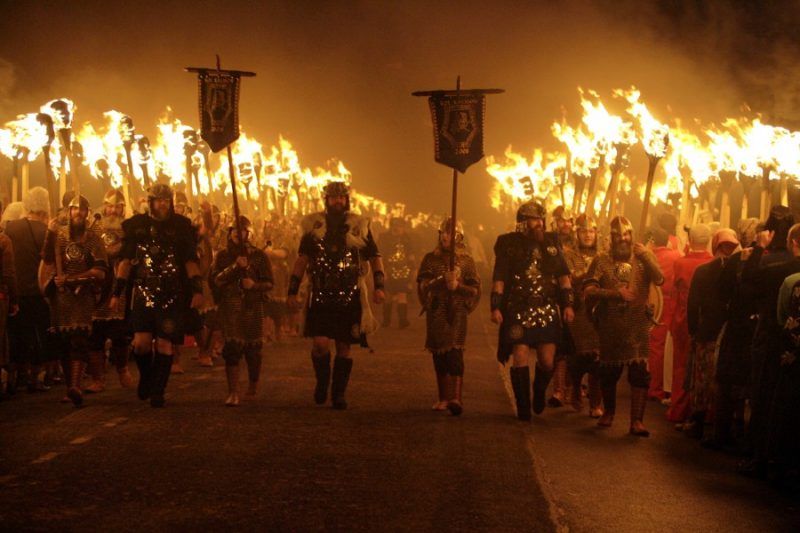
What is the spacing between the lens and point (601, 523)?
7500 millimetres

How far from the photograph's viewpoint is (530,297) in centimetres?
1201

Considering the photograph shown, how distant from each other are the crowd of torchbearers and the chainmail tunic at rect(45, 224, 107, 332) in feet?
0.05

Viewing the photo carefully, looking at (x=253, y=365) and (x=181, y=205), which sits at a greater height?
(x=181, y=205)

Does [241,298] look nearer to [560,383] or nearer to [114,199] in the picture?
[114,199]

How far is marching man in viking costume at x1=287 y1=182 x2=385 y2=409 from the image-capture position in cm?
1220

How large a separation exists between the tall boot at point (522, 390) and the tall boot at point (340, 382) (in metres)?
1.61

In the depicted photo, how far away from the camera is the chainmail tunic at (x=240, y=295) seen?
41.1 feet

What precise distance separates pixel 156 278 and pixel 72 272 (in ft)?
3.44

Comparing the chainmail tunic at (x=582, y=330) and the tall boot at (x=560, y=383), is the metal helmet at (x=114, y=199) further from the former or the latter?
the tall boot at (x=560, y=383)

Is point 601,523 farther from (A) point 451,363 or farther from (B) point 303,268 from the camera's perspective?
(B) point 303,268

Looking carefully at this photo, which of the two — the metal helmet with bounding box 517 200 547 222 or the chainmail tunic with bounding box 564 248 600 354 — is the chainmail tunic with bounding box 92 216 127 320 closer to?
the metal helmet with bounding box 517 200 547 222

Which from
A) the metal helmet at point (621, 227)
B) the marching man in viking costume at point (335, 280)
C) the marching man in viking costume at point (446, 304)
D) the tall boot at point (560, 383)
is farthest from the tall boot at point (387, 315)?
the metal helmet at point (621, 227)

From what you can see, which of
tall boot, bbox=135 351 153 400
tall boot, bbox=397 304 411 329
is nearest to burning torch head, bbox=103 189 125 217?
tall boot, bbox=135 351 153 400

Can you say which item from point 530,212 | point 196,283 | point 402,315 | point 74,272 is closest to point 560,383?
point 530,212
